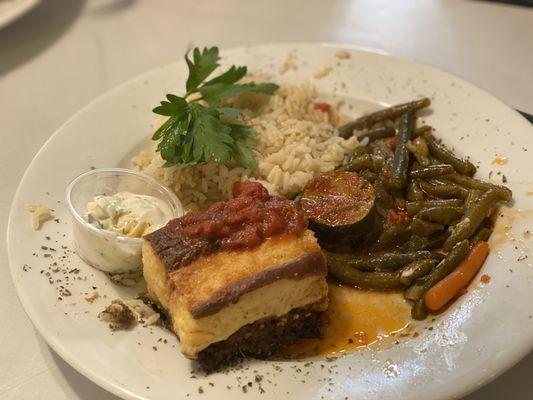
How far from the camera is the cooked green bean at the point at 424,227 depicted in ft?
10.9

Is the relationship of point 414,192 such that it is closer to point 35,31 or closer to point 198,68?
point 198,68

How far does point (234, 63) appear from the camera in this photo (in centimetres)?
443

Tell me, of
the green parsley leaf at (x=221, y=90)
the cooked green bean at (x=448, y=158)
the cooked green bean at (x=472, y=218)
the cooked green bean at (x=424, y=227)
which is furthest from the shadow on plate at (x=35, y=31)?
the cooked green bean at (x=472, y=218)

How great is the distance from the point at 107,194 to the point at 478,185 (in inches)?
84.4

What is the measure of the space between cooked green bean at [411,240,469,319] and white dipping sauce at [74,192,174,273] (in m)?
1.38

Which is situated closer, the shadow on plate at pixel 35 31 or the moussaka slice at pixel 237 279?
the moussaka slice at pixel 237 279

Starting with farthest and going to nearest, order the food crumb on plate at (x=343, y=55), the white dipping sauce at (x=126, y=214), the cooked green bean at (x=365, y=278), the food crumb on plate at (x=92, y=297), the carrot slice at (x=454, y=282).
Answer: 1. the food crumb on plate at (x=343, y=55)
2. the cooked green bean at (x=365, y=278)
3. the white dipping sauce at (x=126, y=214)
4. the carrot slice at (x=454, y=282)
5. the food crumb on plate at (x=92, y=297)

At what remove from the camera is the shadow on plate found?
16.8 ft

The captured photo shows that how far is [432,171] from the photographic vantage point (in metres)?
3.54

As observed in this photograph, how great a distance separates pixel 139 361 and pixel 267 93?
2144 millimetres

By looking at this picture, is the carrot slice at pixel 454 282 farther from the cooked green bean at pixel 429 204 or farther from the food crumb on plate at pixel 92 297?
the food crumb on plate at pixel 92 297

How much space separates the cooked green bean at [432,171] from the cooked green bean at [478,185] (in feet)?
0.14

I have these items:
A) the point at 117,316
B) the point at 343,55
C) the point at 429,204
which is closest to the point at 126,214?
the point at 117,316

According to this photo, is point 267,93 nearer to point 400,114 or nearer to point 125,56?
point 400,114
